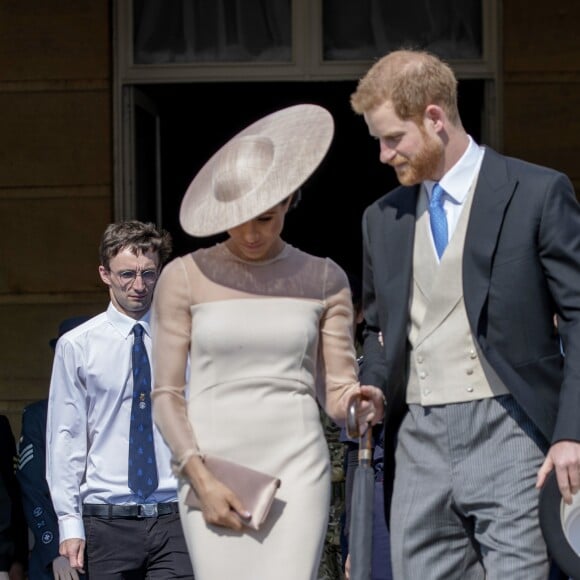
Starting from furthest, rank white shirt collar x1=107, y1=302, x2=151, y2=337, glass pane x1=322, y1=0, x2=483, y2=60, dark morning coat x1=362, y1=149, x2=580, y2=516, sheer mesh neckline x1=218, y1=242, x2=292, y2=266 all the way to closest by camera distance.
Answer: glass pane x1=322, y1=0, x2=483, y2=60 → white shirt collar x1=107, y1=302, x2=151, y2=337 → sheer mesh neckline x1=218, y1=242, x2=292, y2=266 → dark morning coat x1=362, y1=149, x2=580, y2=516

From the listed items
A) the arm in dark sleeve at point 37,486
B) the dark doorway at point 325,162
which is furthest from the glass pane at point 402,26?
the arm in dark sleeve at point 37,486

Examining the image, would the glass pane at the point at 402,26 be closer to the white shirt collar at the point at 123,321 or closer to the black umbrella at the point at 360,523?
the white shirt collar at the point at 123,321

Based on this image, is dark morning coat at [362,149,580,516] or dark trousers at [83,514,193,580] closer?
dark morning coat at [362,149,580,516]

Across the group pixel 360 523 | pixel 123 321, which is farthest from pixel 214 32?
pixel 360 523

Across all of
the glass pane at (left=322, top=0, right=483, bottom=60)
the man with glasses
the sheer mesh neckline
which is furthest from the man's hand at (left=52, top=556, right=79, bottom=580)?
the glass pane at (left=322, top=0, right=483, bottom=60)

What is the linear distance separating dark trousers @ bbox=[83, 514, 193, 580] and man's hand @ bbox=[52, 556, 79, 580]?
1.25 ft

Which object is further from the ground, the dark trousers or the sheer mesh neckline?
the sheer mesh neckline

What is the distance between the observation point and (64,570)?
6227 millimetres

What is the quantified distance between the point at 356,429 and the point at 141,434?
64.3 inches

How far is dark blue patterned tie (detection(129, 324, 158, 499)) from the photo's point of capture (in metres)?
5.77

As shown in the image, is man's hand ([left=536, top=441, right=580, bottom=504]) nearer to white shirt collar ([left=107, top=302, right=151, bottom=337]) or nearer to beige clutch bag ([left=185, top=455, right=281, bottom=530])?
beige clutch bag ([left=185, top=455, right=281, bottom=530])

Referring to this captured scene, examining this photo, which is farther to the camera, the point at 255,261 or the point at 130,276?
the point at 130,276

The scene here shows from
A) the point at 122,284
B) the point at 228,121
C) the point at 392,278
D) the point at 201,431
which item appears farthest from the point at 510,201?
the point at 228,121

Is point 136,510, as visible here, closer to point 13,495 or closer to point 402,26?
point 13,495
